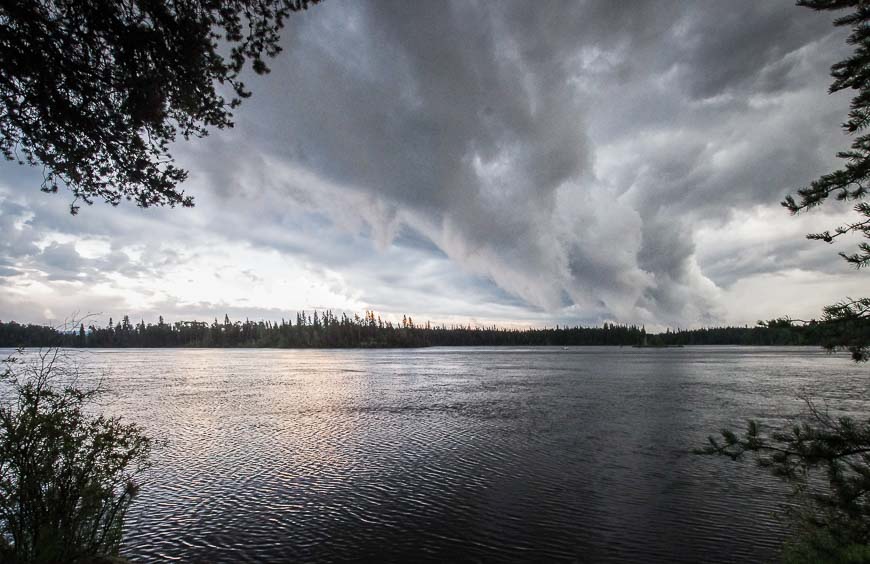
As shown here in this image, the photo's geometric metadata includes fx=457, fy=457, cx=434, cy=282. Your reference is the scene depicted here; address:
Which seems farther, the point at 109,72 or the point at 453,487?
the point at 453,487

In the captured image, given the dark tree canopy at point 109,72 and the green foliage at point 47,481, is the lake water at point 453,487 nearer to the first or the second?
the green foliage at point 47,481

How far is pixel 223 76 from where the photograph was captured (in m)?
10.7

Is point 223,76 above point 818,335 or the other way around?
above

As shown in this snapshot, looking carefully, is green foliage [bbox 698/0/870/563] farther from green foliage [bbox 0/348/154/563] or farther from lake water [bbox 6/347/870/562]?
green foliage [bbox 0/348/154/563]

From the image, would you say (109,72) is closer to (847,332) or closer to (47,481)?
(47,481)

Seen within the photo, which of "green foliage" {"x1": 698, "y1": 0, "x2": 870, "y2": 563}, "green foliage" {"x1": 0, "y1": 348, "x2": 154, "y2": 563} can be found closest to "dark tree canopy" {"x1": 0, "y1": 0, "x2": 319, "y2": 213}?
"green foliage" {"x1": 0, "y1": 348, "x2": 154, "y2": 563}

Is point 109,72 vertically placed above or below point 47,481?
above

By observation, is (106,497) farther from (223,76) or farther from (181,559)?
(223,76)

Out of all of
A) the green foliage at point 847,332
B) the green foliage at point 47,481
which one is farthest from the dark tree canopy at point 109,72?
the green foliage at point 847,332

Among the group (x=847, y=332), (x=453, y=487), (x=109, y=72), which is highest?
(x=109, y=72)

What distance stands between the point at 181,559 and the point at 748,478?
2304 cm

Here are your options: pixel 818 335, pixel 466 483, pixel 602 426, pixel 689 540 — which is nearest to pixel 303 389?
pixel 602 426

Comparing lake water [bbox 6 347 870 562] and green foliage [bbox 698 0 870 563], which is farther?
lake water [bbox 6 347 870 562]

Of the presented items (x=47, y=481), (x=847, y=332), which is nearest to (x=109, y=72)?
(x=47, y=481)
